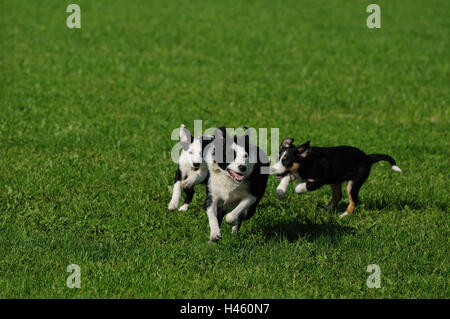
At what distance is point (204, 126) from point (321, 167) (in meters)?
4.85

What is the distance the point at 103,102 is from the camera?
13609 millimetres

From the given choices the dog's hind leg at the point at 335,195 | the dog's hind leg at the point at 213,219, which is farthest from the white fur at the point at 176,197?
the dog's hind leg at the point at 335,195

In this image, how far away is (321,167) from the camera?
761cm

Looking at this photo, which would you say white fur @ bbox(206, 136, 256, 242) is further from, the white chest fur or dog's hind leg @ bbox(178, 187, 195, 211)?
dog's hind leg @ bbox(178, 187, 195, 211)

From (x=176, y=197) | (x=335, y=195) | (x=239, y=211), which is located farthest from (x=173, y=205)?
(x=335, y=195)

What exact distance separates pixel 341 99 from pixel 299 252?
8.38 meters

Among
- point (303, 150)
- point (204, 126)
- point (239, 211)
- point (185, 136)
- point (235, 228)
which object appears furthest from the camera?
point (204, 126)

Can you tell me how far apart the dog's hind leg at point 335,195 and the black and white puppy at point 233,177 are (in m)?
1.65

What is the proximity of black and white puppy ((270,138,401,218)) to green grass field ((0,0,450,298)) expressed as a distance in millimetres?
505

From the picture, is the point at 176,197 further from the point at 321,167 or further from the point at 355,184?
the point at 355,184

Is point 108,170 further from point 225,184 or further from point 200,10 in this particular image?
point 200,10

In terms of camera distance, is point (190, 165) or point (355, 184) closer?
point (190, 165)
